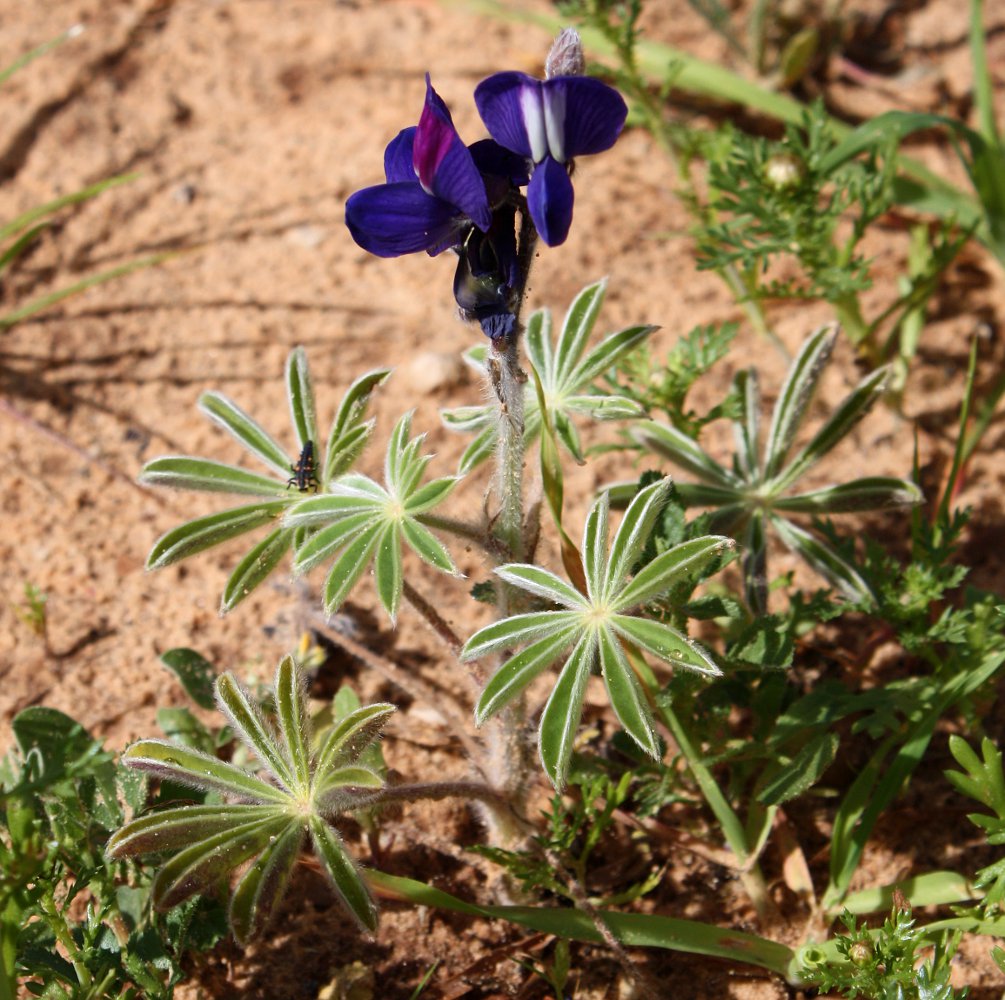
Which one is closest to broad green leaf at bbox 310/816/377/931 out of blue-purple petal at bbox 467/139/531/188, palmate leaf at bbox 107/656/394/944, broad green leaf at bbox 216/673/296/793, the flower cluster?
palmate leaf at bbox 107/656/394/944

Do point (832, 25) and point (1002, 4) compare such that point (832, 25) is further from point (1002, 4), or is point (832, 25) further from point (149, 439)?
point (149, 439)

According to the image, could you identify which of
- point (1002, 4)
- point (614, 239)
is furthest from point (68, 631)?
point (1002, 4)

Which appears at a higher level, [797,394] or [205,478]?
[205,478]

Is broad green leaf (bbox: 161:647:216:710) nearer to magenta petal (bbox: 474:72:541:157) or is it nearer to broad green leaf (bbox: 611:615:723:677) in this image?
broad green leaf (bbox: 611:615:723:677)

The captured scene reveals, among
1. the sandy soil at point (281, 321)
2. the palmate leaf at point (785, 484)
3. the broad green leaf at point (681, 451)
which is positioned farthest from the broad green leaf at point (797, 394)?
the sandy soil at point (281, 321)

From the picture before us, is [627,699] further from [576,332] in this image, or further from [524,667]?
[576,332]

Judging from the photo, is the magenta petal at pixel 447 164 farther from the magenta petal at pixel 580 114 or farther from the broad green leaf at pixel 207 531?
the broad green leaf at pixel 207 531

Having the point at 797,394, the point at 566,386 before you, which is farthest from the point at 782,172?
the point at 566,386
